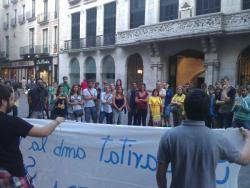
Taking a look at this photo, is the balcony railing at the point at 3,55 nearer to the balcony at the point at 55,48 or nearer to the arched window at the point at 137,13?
the balcony at the point at 55,48

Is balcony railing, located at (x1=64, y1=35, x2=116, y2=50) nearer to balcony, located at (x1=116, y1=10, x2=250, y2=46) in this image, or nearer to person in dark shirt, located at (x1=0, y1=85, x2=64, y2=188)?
balcony, located at (x1=116, y1=10, x2=250, y2=46)

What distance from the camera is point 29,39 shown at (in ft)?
143

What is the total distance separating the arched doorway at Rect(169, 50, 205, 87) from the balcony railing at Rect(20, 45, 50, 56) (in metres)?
16.3

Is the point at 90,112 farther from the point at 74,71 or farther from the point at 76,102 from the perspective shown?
the point at 74,71

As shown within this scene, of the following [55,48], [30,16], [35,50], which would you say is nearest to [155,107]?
[55,48]

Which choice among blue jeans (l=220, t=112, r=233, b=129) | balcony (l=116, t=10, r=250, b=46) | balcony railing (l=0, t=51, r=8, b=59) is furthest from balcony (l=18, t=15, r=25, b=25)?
blue jeans (l=220, t=112, r=233, b=129)

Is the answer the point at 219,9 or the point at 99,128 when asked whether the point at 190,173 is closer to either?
the point at 99,128

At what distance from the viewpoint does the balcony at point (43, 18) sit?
3925cm

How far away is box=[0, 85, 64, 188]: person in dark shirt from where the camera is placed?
3139 mm

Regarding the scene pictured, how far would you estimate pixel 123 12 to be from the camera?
A: 28.4 m

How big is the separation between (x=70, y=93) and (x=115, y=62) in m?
17.0

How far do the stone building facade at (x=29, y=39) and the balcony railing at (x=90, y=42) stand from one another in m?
3.38

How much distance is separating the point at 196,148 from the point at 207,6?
2041 cm

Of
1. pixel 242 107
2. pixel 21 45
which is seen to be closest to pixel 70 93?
pixel 242 107
